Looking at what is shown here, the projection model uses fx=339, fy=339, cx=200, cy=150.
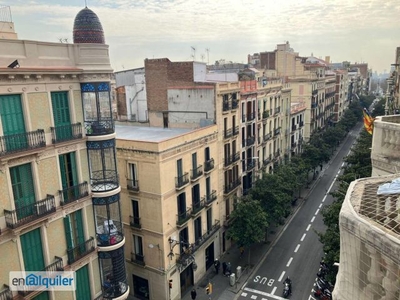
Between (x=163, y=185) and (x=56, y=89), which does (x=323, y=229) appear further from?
(x=56, y=89)

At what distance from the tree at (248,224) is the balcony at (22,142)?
2132 cm

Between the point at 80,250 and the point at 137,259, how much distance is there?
35.9ft

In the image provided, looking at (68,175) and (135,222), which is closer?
(68,175)

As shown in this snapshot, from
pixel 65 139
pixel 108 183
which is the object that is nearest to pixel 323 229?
pixel 108 183

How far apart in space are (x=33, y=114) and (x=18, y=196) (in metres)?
3.97

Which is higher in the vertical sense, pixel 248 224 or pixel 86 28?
pixel 86 28

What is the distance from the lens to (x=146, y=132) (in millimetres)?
34125

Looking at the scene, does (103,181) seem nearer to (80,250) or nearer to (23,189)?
(80,250)

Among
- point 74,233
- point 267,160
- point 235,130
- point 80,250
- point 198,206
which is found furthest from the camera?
point 267,160

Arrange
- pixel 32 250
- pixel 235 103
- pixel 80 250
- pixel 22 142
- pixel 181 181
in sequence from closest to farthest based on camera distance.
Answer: pixel 22 142, pixel 32 250, pixel 80 250, pixel 181 181, pixel 235 103

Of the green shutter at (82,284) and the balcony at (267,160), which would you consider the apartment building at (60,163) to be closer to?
the green shutter at (82,284)
